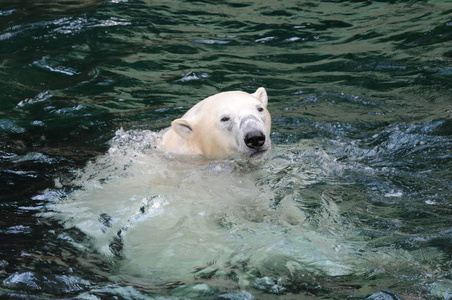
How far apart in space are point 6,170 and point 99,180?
1027 mm

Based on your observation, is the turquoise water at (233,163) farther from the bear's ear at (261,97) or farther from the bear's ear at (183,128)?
the bear's ear at (261,97)

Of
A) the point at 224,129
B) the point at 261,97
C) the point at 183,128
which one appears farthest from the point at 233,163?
the point at 261,97

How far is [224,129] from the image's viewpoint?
4.63 metres

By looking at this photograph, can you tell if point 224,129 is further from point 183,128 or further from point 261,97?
point 261,97

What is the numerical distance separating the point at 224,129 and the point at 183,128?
386 millimetres

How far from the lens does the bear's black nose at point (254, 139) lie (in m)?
4.35

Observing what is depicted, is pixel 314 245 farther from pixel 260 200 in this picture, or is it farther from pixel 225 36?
pixel 225 36

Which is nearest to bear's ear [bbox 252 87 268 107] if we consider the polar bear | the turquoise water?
the polar bear

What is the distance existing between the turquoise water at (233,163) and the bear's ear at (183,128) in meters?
0.33

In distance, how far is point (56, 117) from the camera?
6.66 meters

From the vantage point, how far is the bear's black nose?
4352 millimetres

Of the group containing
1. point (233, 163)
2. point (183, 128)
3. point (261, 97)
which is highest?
point (261, 97)

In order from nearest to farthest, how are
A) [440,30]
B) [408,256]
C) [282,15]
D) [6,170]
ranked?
[408,256] < [6,170] < [440,30] < [282,15]

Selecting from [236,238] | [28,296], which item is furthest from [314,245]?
[28,296]
